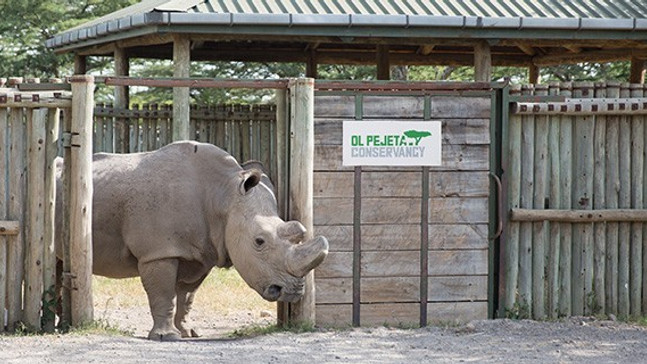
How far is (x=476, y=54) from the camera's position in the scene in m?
16.3

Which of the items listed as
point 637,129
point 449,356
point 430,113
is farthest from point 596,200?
point 449,356

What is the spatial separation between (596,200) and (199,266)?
12.6 feet

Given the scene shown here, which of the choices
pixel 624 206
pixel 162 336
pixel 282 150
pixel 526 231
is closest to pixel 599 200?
pixel 624 206

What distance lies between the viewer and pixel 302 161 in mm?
11516

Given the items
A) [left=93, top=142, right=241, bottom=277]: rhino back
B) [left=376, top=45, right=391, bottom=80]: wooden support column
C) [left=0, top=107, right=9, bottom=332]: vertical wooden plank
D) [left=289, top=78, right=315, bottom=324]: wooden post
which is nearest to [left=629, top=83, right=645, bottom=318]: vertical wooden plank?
[left=289, top=78, right=315, bottom=324]: wooden post

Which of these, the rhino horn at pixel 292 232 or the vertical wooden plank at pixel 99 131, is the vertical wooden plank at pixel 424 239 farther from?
the vertical wooden plank at pixel 99 131

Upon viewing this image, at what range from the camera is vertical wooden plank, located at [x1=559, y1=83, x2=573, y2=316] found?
40.3 ft

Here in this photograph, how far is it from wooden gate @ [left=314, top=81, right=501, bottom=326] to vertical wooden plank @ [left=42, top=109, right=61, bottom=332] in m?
2.34

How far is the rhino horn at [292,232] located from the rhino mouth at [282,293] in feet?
1.35

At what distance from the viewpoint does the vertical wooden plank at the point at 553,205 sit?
12250 mm

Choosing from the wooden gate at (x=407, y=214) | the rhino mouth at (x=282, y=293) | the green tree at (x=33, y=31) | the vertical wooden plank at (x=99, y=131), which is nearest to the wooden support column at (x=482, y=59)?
the wooden gate at (x=407, y=214)

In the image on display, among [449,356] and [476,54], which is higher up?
[476,54]

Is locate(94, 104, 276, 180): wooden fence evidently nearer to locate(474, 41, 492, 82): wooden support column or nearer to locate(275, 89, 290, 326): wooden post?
locate(474, 41, 492, 82): wooden support column

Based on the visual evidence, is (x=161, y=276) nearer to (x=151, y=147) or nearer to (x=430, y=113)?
(x=430, y=113)
